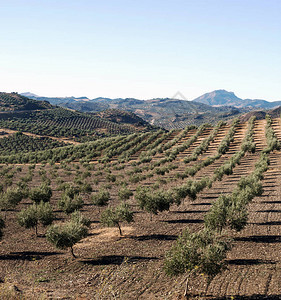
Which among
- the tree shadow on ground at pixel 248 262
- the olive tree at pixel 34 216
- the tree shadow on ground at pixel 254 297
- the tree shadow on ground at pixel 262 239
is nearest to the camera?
the tree shadow on ground at pixel 254 297

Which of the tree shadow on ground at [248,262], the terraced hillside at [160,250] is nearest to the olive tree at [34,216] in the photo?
the terraced hillside at [160,250]

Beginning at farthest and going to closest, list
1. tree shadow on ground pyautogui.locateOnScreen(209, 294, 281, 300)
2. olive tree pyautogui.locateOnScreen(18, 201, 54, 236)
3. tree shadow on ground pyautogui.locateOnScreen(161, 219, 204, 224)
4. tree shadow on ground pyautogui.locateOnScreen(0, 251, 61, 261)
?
tree shadow on ground pyautogui.locateOnScreen(161, 219, 204, 224) → olive tree pyautogui.locateOnScreen(18, 201, 54, 236) → tree shadow on ground pyautogui.locateOnScreen(0, 251, 61, 261) → tree shadow on ground pyautogui.locateOnScreen(209, 294, 281, 300)

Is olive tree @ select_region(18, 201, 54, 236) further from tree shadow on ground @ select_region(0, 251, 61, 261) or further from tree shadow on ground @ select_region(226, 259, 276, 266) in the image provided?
tree shadow on ground @ select_region(226, 259, 276, 266)

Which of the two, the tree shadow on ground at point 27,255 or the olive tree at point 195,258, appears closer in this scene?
the olive tree at point 195,258

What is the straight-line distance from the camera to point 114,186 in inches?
2744

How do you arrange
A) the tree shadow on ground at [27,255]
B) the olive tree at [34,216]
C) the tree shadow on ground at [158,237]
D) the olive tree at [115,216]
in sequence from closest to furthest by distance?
1. the tree shadow on ground at [27,255]
2. the tree shadow on ground at [158,237]
3. the olive tree at [115,216]
4. the olive tree at [34,216]

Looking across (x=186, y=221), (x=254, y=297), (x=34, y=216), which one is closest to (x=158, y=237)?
(x=186, y=221)

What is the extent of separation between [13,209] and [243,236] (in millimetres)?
39817

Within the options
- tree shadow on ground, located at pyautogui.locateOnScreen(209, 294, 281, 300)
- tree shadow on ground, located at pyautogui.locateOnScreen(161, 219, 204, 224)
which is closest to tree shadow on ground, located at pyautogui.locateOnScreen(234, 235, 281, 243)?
tree shadow on ground, located at pyautogui.locateOnScreen(161, 219, 204, 224)

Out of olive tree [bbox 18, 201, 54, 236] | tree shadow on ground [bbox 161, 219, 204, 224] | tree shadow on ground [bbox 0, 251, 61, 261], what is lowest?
tree shadow on ground [bbox 0, 251, 61, 261]

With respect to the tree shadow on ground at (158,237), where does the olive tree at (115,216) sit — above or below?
above

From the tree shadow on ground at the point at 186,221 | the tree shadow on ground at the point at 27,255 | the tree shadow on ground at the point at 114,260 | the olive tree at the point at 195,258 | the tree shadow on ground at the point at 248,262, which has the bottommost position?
the tree shadow on ground at the point at 27,255

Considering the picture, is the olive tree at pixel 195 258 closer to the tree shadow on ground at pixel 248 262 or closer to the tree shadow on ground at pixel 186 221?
the tree shadow on ground at pixel 248 262

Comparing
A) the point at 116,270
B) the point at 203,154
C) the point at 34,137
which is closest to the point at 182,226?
the point at 116,270
